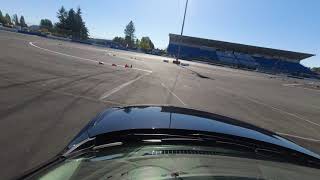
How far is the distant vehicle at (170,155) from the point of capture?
7.10ft

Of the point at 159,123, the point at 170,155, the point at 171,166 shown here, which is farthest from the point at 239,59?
the point at 171,166

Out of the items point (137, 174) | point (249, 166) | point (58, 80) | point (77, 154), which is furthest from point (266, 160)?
point (58, 80)

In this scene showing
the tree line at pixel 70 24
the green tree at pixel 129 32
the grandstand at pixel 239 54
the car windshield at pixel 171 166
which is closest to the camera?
the car windshield at pixel 171 166

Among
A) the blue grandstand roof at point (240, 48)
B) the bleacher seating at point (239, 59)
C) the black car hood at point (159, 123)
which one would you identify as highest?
the black car hood at point (159, 123)

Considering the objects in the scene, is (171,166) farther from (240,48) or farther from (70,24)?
(70,24)

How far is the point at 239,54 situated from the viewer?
143m

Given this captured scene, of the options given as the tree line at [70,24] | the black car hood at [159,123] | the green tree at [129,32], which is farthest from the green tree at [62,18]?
the black car hood at [159,123]

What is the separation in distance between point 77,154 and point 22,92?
10.4 metres

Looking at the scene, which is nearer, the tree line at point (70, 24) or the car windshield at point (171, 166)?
the car windshield at point (171, 166)

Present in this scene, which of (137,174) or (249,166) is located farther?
(249,166)

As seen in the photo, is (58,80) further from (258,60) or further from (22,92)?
(258,60)

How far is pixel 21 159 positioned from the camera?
590 cm

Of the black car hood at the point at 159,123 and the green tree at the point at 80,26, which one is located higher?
the black car hood at the point at 159,123

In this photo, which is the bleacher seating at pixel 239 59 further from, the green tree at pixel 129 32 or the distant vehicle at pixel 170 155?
the distant vehicle at pixel 170 155
